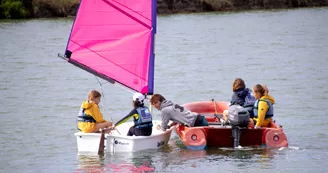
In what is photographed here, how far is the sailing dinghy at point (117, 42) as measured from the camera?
15305 millimetres

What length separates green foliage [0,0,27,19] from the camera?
161 feet

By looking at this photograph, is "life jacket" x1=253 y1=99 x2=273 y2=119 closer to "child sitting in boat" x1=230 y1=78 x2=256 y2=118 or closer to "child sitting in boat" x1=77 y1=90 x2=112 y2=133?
"child sitting in boat" x1=230 y1=78 x2=256 y2=118

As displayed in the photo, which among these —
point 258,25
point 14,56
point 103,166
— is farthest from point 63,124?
point 258,25

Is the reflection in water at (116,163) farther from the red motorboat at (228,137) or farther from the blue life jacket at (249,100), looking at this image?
the blue life jacket at (249,100)

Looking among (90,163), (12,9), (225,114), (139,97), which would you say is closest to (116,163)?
(90,163)

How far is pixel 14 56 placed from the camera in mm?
31094

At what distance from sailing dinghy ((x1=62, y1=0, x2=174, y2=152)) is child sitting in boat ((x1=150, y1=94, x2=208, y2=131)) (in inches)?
35.2

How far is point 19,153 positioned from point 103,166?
7.98ft

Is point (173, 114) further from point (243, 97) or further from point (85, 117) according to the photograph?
point (85, 117)

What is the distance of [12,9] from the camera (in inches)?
1934

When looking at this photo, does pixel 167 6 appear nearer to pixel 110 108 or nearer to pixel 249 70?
pixel 249 70

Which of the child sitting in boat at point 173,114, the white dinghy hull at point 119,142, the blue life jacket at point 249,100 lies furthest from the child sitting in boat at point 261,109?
the white dinghy hull at point 119,142

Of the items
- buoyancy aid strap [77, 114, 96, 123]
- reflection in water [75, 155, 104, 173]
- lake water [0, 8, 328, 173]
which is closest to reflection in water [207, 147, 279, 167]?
lake water [0, 8, 328, 173]

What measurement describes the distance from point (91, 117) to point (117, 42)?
1.88 meters
